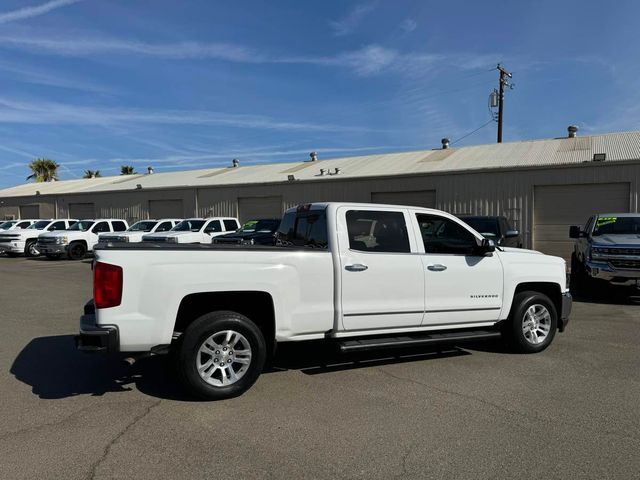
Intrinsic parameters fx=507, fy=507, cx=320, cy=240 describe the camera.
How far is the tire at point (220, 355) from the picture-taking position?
14.9ft

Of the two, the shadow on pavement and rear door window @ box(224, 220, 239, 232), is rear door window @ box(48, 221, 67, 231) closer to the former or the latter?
rear door window @ box(224, 220, 239, 232)

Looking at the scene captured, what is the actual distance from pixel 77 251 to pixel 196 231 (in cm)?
611

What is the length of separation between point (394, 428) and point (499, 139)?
29.7 meters

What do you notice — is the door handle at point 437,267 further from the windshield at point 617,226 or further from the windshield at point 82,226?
the windshield at point 82,226

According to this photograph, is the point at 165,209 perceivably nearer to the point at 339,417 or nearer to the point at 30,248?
the point at 30,248

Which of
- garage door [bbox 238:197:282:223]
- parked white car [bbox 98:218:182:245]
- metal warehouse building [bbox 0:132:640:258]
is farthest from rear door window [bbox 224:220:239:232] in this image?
garage door [bbox 238:197:282:223]

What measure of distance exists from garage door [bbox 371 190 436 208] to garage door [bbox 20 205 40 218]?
87.7ft

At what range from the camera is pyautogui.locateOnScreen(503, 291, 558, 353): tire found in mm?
6188

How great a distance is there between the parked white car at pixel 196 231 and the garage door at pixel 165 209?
9.05 meters

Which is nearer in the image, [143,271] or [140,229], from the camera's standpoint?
[143,271]

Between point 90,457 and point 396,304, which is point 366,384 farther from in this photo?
point 90,457

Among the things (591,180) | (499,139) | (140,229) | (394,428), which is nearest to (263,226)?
(140,229)

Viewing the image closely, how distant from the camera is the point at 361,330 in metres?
5.29

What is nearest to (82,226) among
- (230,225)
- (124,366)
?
→ (230,225)
